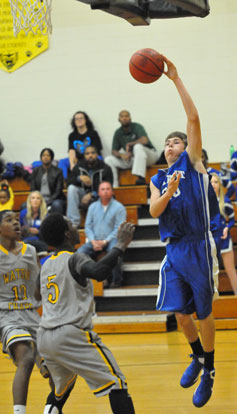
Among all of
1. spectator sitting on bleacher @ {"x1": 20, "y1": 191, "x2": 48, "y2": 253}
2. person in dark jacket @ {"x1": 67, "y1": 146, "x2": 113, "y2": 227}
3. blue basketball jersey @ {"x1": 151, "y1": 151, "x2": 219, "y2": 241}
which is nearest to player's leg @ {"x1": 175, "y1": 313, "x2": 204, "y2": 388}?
blue basketball jersey @ {"x1": 151, "y1": 151, "x2": 219, "y2": 241}

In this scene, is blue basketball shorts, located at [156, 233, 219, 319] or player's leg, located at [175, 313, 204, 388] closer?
blue basketball shorts, located at [156, 233, 219, 319]

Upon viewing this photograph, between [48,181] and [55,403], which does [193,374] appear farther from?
[48,181]

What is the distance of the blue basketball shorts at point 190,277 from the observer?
4.39 meters

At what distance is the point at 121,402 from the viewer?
12.8 feet

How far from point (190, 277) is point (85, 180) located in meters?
6.13

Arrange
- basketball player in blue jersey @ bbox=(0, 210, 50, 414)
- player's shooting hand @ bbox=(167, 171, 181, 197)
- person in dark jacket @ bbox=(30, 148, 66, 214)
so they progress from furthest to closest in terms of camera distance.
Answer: person in dark jacket @ bbox=(30, 148, 66, 214) < basketball player in blue jersey @ bbox=(0, 210, 50, 414) < player's shooting hand @ bbox=(167, 171, 181, 197)

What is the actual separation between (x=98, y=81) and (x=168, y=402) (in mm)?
8171

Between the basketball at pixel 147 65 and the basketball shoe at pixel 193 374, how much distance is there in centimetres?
Answer: 198

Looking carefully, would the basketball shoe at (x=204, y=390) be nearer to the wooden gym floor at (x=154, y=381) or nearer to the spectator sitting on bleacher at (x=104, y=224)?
the wooden gym floor at (x=154, y=381)

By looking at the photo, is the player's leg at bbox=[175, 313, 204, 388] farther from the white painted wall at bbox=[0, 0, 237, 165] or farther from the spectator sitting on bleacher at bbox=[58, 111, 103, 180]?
the white painted wall at bbox=[0, 0, 237, 165]

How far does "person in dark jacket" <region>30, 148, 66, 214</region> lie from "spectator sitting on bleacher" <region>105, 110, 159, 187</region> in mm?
984

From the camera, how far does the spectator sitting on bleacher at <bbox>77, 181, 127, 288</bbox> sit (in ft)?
30.3

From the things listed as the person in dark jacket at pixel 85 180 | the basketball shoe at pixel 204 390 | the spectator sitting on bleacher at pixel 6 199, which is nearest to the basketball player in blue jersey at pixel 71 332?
the basketball shoe at pixel 204 390

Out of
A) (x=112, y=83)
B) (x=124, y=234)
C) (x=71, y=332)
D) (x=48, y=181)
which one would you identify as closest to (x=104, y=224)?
(x=48, y=181)
